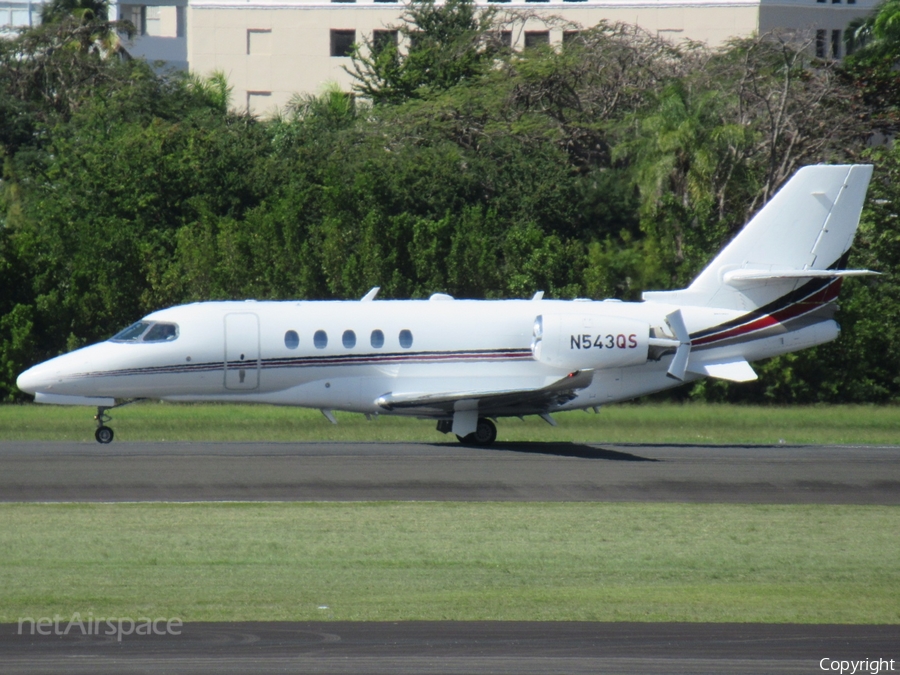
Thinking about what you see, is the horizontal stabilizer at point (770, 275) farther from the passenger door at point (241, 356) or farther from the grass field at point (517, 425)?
the passenger door at point (241, 356)

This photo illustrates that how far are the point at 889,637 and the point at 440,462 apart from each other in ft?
40.1

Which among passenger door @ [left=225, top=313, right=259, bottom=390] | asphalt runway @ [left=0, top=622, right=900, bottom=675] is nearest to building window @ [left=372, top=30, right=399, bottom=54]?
passenger door @ [left=225, top=313, right=259, bottom=390]

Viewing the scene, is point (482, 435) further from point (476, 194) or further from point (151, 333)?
point (476, 194)

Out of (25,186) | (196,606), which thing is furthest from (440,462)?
(25,186)

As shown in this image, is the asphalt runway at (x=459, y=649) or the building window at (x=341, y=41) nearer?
the asphalt runway at (x=459, y=649)

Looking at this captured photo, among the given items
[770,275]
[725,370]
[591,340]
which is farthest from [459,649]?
[770,275]

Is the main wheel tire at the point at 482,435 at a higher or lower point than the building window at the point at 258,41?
lower

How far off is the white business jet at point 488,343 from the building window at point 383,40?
4861 cm

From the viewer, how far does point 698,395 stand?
36.8 meters

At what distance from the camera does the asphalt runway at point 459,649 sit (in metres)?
8.89

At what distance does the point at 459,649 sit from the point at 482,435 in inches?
624

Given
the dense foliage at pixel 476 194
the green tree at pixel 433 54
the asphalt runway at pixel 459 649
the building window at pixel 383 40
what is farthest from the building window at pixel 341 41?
the asphalt runway at pixel 459 649

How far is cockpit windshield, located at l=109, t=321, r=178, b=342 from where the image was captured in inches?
958

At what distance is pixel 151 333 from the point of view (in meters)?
24.4
